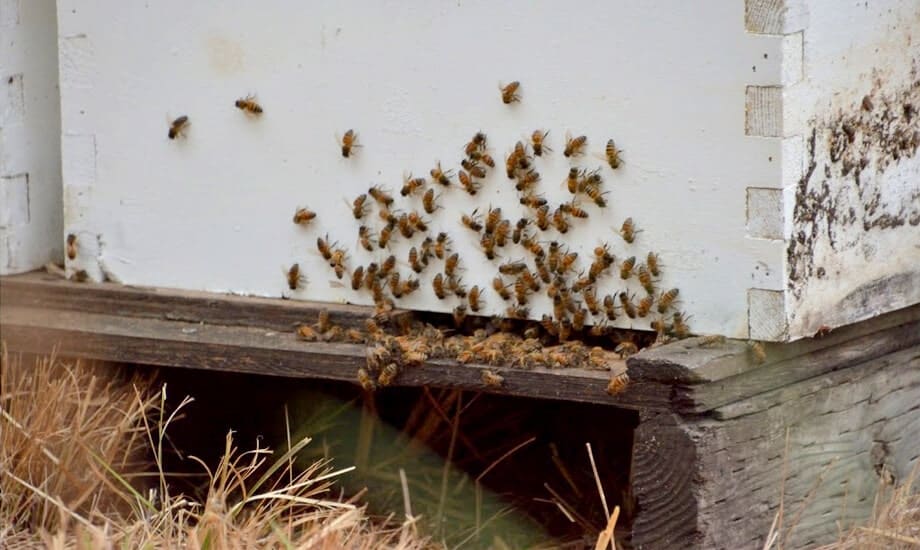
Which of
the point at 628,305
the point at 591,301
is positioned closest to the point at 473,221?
the point at 591,301

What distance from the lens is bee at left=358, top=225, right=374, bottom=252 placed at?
14.6 ft

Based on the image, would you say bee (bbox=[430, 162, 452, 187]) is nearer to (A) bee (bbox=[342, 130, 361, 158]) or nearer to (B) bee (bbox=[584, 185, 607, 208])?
(A) bee (bbox=[342, 130, 361, 158])

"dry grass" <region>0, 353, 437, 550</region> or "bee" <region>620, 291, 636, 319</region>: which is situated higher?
"bee" <region>620, 291, 636, 319</region>

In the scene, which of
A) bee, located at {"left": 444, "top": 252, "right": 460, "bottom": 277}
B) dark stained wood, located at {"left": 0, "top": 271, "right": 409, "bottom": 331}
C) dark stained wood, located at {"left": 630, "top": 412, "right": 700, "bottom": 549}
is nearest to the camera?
dark stained wood, located at {"left": 630, "top": 412, "right": 700, "bottom": 549}

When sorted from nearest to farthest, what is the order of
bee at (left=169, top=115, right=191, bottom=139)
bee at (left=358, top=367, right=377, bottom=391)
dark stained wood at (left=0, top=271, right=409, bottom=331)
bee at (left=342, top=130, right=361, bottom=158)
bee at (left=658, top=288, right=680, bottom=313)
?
bee at (left=658, top=288, right=680, bottom=313) → bee at (left=358, top=367, right=377, bottom=391) → bee at (left=342, top=130, right=361, bottom=158) → dark stained wood at (left=0, top=271, right=409, bottom=331) → bee at (left=169, top=115, right=191, bottom=139)

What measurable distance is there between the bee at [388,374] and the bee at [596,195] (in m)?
0.75

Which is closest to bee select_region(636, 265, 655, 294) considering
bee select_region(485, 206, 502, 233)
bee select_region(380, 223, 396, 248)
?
bee select_region(485, 206, 502, 233)

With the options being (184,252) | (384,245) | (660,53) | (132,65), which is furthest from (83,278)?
(660,53)

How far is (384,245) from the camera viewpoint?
443 centimetres

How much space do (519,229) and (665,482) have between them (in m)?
0.88

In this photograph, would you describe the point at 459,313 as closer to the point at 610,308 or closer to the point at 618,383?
the point at 610,308

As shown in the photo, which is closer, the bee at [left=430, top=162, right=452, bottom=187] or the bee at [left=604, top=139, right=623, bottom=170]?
the bee at [left=604, top=139, right=623, bottom=170]

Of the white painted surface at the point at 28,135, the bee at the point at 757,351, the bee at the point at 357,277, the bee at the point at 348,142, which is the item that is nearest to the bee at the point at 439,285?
the bee at the point at 357,277

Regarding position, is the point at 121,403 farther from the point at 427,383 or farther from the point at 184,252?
the point at 427,383
